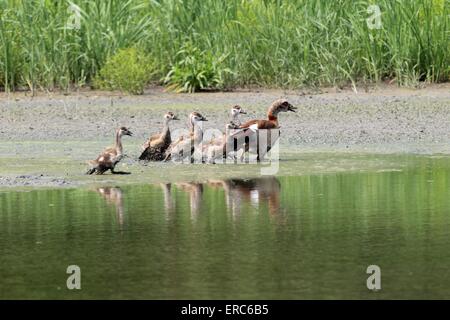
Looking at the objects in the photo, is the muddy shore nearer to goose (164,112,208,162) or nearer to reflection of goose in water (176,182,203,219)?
goose (164,112,208,162)

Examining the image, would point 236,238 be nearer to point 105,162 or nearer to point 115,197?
point 115,197

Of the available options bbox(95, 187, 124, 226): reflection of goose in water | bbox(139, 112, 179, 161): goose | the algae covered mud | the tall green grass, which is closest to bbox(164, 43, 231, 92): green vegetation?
the tall green grass

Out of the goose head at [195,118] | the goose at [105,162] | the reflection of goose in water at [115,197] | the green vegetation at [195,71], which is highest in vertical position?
the green vegetation at [195,71]

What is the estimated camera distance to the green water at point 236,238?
6934mm

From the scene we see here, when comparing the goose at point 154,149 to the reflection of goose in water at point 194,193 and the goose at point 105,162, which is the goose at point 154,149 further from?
the reflection of goose in water at point 194,193

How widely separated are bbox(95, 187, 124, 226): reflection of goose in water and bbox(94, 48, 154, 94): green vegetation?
20.4ft

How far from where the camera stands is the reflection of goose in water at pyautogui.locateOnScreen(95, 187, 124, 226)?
9.26 metres

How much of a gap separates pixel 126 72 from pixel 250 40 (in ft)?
5.43

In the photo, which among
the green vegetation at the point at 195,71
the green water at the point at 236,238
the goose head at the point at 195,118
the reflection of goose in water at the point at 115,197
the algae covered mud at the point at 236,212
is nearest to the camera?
the green water at the point at 236,238

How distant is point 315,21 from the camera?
55.9 feet

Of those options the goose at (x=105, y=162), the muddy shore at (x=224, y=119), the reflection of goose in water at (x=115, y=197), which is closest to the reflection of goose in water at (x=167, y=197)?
the reflection of goose in water at (x=115, y=197)

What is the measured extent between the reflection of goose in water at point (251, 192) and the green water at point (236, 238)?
0.01m
